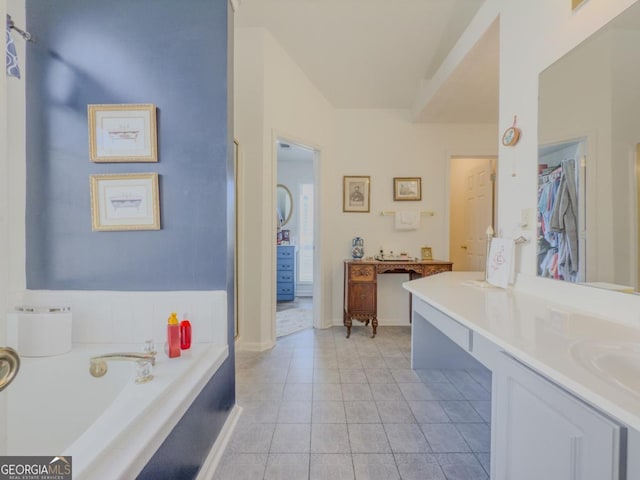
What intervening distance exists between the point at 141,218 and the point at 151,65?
2.71 ft

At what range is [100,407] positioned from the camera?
1238 mm

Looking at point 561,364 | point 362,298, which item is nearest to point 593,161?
point 561,364

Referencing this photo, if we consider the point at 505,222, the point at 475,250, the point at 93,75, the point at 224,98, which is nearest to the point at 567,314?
the point at 505,222

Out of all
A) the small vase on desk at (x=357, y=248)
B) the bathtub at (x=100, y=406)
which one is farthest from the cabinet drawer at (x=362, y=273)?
the bathtub at (x=100, y=406)

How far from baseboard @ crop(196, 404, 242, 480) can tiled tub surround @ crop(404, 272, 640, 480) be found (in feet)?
4.01

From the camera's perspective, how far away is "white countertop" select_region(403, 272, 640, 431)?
590 mm

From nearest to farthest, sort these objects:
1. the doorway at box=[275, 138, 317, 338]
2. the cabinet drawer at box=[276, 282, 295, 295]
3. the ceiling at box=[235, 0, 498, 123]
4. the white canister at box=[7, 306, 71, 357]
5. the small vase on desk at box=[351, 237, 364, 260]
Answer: the white canister at box=[7, 306, 71, 357]
the ceiling at box=[235, 0, 498, 123]
the small vase on desk at box=[351, 237, 364, 260]
the cabinet drawer at box=[276, 282, 295, 295]
the doorway at box=[275, 138, 317, 338]

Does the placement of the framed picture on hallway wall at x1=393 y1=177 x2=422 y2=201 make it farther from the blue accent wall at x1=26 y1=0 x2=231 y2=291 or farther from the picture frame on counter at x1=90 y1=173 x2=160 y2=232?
the picture frame on counter at x1=90 y1=173 x2=160 y2=232

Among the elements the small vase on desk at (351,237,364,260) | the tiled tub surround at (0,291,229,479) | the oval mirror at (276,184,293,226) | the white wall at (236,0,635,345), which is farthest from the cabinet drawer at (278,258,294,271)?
the tiled tub surround at (0,291,229,479)

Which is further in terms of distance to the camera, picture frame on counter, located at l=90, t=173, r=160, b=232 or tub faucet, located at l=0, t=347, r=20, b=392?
picture frame on counter, located at l=90, t=173, r=160, b=232

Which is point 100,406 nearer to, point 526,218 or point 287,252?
point 526,218

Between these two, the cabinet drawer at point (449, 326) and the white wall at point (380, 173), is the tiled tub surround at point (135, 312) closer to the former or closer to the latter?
the cabinet drawer at point (449, 326)

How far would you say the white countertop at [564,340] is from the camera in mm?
590

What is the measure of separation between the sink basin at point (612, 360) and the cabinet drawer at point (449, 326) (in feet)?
1.72
